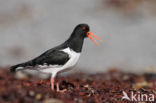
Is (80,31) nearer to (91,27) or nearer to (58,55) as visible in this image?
(58,55)

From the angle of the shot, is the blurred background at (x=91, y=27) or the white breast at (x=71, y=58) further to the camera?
the blurred background at (x=91, y=27)

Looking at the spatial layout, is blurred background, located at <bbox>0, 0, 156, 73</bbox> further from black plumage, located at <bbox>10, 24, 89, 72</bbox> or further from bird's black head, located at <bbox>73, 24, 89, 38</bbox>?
black plumage, located at <bbox>10, 24, 89, 72</bbox>

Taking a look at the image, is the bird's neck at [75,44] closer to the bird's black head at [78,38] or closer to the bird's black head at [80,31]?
Result: the bird's black head at [78,38]

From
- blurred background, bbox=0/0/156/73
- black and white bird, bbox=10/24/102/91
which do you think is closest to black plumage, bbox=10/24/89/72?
black and white bird, bbox=10/24/102/91

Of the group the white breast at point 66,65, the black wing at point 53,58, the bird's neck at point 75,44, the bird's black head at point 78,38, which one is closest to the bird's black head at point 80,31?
the bird's black head at point 78,38

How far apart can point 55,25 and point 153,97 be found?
9734 millimetres

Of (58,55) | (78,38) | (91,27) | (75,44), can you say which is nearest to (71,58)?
(58,55)

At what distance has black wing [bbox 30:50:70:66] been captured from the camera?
762 cm

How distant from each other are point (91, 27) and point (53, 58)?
937cm

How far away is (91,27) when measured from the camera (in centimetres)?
1691

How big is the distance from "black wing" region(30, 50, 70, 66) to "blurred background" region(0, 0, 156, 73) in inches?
232

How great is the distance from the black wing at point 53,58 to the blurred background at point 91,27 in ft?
19.4

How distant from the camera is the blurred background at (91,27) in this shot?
564 inches

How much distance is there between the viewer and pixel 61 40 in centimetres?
1561
